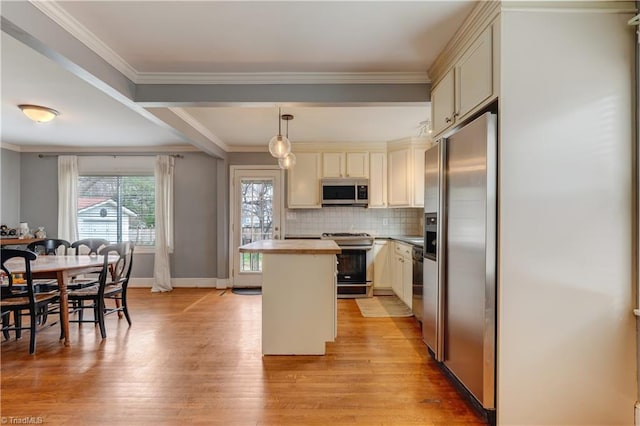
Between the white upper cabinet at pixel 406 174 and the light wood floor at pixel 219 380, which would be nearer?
the light wood floor at pixel 219 380

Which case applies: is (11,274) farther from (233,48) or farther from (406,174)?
(406,174)

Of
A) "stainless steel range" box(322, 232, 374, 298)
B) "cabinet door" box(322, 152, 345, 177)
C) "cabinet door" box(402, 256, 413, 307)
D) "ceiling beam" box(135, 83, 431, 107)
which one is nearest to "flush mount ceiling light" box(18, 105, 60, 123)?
"ceiling beam" box(135, 83, 431, 107)

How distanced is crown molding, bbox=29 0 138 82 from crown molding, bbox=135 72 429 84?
0.58 ft

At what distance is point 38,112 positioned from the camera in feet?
11.5

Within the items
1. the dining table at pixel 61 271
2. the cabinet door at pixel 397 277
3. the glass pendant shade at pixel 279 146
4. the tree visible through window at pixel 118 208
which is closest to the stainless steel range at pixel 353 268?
the cabinet door at pixel 397 277

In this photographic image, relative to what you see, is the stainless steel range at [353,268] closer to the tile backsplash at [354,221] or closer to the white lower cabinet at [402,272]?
the white lower cabinet at [402,272]

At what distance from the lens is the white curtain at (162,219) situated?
17.4ft

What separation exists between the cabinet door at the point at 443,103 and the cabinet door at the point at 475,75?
103mm

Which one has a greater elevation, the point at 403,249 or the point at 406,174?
the point at 406,174

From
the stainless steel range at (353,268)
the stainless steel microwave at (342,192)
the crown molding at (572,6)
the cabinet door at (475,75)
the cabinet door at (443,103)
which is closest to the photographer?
the crown molding at (572,6)

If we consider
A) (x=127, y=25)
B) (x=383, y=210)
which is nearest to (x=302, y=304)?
(x=127, y=25)

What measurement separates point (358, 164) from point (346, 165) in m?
0.20

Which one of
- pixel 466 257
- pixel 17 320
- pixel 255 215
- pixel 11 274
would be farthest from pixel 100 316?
pixel 466 257

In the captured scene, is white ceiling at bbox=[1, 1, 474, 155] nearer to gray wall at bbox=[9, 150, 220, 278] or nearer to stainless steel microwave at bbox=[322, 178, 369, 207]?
stainless steel microwave at bbox=[322, 178, 369, 207]
